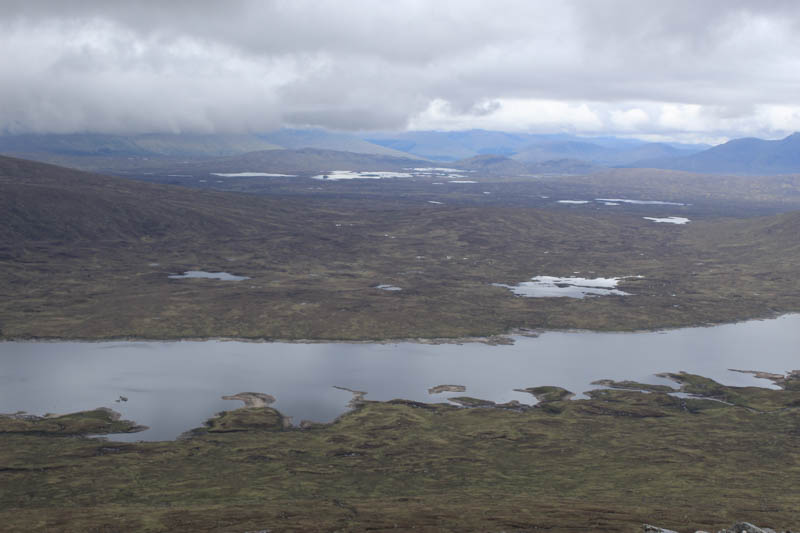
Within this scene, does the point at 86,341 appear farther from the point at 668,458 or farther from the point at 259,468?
the point at 668,458

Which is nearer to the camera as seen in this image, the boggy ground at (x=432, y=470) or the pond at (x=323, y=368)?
the boggy ground at (x=432, y=470)

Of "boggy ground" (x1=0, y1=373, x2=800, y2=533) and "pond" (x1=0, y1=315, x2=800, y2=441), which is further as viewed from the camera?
"pond" (x1=0, y1=315, x2=800, y2=441)

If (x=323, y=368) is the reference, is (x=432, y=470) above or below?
above

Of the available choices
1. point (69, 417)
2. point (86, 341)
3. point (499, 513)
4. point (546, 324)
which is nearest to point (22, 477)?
point (69, 417)

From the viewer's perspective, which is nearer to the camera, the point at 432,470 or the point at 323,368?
the point at 432,470

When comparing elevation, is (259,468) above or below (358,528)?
below
